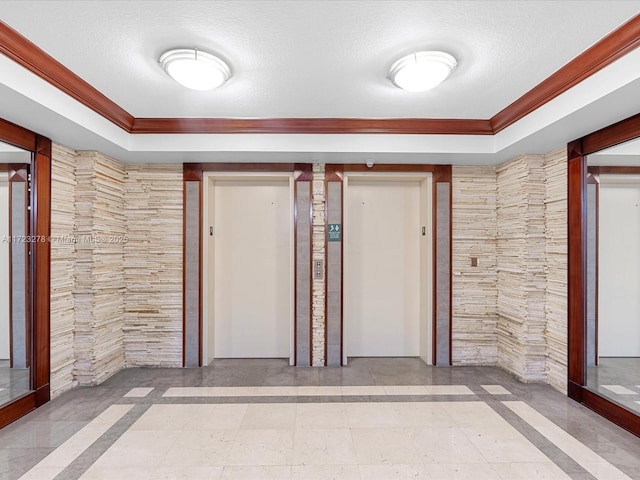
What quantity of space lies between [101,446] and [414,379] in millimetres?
2823

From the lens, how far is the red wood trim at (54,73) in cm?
209

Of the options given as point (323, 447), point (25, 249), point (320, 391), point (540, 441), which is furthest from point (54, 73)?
point (540, 441)

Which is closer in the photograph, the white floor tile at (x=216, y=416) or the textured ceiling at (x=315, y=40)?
the textured ceiling at (x=315, y=40)

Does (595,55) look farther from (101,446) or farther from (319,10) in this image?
(101,446)

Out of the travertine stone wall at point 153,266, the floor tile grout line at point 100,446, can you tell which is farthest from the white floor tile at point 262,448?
the travertine stone wall at point 153,266

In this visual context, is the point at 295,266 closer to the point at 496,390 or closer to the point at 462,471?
the point at 496,390

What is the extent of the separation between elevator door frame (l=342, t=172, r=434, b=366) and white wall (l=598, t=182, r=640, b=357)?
5.19 ft

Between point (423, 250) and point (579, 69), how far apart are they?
2.39 meters

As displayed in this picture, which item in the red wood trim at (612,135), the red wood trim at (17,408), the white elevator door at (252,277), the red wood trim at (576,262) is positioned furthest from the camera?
the white elevator door at (252,277)

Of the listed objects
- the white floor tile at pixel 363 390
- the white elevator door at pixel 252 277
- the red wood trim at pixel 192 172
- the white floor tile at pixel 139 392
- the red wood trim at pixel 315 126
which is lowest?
the white floor tile at pixel 139 392

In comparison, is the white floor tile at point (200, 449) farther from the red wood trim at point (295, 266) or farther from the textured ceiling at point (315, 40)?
the textured ceiling at point (315, 40)

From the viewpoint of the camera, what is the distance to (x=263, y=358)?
4.41 m

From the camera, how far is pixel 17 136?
9.36 ft

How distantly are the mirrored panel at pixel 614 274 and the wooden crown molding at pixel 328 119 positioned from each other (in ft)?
2.65
